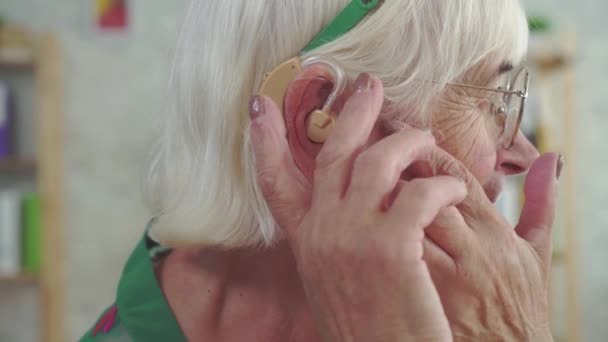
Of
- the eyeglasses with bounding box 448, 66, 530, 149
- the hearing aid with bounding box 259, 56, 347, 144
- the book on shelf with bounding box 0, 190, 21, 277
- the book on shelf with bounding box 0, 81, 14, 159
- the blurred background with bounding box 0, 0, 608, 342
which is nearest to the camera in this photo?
the hearing aid with bounding box 259, 56, 347, 144

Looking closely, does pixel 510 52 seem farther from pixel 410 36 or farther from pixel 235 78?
pixel 235 78

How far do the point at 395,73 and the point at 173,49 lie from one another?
1.09ft

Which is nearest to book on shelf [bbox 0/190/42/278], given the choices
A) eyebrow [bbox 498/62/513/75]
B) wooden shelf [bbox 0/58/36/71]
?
wooden shelf [bbox 0/58/36/71]

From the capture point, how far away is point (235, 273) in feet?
3.05

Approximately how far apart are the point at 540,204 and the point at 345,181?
29 centimetres

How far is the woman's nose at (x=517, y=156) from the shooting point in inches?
35.8

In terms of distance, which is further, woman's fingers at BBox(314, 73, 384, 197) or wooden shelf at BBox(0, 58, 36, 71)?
wooden shelf at BBox(0, 58, 36, 71)

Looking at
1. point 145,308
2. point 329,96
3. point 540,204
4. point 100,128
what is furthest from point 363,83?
point 100,128

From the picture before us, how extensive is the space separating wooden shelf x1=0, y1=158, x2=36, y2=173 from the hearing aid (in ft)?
7.42

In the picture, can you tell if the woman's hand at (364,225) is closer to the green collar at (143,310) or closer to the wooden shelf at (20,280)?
the green collar at (143,310)

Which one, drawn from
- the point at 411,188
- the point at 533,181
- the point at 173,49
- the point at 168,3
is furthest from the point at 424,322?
the point at 168,3

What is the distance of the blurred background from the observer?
2842 millimetres

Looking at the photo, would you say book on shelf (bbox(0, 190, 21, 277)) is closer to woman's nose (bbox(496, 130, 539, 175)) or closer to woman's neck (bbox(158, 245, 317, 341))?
woman's neck (bbox(158, 245, 317, 341))

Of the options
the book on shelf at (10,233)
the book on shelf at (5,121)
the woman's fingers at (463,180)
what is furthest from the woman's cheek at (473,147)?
the book on shelf at (5,121)
